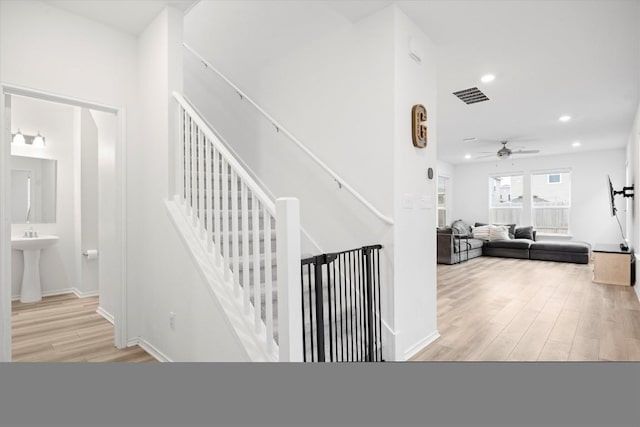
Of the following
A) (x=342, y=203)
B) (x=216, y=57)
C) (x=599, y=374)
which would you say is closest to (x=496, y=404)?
(x=599, y=374)

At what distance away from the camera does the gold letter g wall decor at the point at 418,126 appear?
7.61ft

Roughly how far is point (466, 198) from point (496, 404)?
963 centimetres

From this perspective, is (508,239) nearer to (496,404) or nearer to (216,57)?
(216,57)

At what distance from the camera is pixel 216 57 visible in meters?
3.48

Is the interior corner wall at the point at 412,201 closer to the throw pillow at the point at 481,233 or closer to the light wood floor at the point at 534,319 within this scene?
the light wood floor at the point at 534,319

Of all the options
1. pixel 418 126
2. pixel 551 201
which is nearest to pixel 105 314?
pixel 418 126

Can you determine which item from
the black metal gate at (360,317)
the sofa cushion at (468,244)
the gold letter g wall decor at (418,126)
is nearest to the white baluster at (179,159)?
the black metal gate at (360,317)

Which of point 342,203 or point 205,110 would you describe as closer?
point 342,203

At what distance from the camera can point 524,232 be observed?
758 centimetres

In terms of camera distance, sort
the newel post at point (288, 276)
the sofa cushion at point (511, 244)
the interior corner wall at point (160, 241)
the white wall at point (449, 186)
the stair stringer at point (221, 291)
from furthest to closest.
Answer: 1. the white wall at point (449, 186)
2. the sofa cushion at point (511, 244)
3. the interior corner wall at point (160, 241)
4. the stair stringer at point (221, 291)
5. the newel post at point (288, 276)

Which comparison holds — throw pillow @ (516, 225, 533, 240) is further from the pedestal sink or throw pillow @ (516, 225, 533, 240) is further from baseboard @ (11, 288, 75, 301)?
the pedestal sink

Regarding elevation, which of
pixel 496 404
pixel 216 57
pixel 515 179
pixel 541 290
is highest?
pixel 216 57

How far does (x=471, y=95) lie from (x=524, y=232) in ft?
16.4

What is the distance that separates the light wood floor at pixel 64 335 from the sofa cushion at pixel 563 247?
714 centimetres
